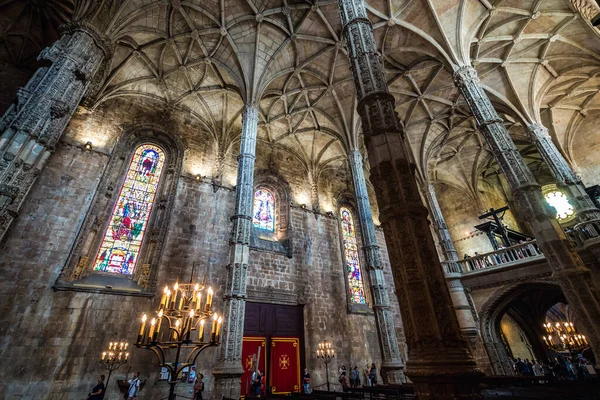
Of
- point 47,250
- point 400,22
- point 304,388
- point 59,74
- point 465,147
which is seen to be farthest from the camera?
point 465,147

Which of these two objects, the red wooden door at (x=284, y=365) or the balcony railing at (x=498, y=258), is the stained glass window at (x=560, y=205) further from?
the red wooden door at (x=284, y=365)

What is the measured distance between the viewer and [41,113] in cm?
616

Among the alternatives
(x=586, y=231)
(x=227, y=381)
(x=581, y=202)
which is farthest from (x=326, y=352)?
(x=581, y=202)

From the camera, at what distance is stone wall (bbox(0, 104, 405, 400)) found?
7.78 metres

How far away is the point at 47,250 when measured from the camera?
8.80 metres

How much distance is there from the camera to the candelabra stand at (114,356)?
8156mm

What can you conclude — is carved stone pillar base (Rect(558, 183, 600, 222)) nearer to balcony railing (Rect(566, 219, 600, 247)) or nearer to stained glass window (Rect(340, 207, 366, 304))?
balcony railing (Rect(566, 219, 600, 247))

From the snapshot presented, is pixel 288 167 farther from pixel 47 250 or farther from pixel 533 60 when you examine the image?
pixel 533 60

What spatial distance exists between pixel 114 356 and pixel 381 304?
8980 millimetres

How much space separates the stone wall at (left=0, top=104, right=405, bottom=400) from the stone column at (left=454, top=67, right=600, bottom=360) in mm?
8406

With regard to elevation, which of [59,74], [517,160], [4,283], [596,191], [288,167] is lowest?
[4,283]

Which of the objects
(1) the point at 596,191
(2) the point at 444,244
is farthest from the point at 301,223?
(1) the point at 596,191

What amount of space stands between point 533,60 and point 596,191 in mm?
7790

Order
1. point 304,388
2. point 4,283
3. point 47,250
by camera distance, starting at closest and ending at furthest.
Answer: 1. point 4,283
2. point 47,250
3. point 304,388
